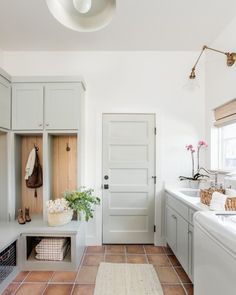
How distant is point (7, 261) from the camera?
2311 millimetres

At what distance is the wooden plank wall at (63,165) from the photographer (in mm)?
3105

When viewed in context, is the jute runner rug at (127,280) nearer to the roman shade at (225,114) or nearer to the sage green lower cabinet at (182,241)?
the sage green lower cabinet at (182,241)

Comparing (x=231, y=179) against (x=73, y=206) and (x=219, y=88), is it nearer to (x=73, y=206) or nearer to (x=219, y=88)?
(x=219, y=88)

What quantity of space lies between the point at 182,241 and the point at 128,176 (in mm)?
1145

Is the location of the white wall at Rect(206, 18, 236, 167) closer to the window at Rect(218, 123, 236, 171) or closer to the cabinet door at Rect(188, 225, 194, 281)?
the window at Rect(218, 123, 236, 171)

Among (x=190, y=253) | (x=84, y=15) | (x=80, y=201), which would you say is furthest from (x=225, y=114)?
(x=80, y=201)

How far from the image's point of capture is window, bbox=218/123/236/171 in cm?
267

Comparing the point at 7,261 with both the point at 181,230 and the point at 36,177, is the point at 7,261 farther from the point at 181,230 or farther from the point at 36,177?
the point at 181,230

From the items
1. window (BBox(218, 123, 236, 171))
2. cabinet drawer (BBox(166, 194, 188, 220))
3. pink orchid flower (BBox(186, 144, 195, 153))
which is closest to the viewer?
cabinet drawer (BBox(166, 194, 188, 220))

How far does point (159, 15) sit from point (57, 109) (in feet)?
5.25

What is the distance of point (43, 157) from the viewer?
2.80 m

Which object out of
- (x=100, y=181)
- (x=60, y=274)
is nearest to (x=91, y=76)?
(x=100, y=181)

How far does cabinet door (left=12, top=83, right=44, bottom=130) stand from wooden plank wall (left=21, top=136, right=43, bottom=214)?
332 millimetres

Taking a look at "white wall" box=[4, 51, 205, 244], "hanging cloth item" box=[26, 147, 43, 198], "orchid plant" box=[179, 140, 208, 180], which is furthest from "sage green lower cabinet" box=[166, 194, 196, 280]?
"hanging cloth item" box=[26, 147, 43, 198]
